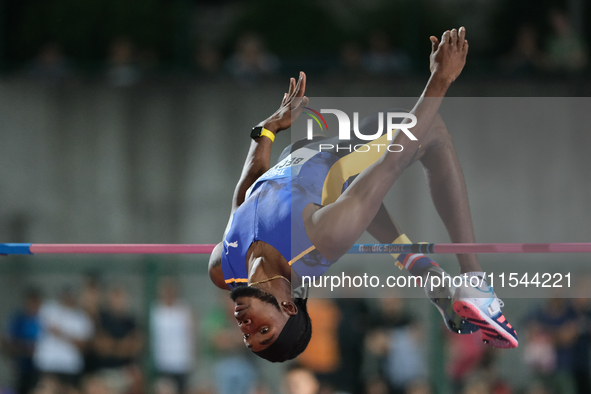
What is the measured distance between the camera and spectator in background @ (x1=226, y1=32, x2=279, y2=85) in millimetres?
8266

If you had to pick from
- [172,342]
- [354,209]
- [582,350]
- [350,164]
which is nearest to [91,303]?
[172,342]

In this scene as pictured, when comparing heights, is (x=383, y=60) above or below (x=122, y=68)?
above

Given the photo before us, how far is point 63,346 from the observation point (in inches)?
282

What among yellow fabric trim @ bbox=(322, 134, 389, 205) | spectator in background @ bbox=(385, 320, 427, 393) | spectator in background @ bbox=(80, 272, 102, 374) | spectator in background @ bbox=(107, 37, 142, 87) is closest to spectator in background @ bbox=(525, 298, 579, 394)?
spectator in background @ bbox=(385, 320, 427, 393)

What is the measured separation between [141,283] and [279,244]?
454cm

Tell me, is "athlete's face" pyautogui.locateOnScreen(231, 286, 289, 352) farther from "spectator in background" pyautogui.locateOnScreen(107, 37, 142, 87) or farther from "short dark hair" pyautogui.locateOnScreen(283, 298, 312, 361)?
"spectator in background" pyautogui.locateOnScreen(107, 37, 142, 87)

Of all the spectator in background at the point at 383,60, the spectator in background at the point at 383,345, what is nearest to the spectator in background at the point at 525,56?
the spectator in background at the point at 383,60

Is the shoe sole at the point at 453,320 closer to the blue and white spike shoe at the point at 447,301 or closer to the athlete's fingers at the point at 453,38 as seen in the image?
the blue and white spike shoe at the point at 447,301

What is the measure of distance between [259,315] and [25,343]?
4784 mm

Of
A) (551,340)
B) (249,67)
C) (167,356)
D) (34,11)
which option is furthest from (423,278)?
(34,11)

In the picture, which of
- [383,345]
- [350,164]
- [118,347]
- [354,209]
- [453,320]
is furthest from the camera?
[118,347]

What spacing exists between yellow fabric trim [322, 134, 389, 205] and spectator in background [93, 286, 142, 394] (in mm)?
4127

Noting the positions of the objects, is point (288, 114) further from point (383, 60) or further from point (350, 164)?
point (383, 60)

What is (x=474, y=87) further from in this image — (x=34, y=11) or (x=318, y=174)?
(x=34, y=11)
